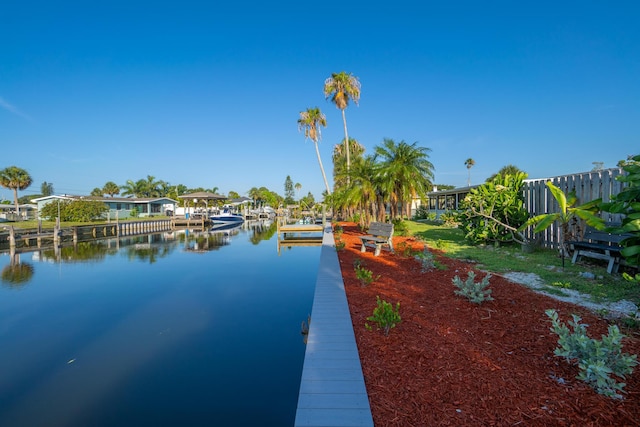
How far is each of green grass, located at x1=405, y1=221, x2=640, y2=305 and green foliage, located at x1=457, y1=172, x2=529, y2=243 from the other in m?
0.45

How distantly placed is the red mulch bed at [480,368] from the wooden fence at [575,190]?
4.60 metres

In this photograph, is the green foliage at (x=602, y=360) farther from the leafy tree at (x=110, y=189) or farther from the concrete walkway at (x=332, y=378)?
the leafy tree at (x=110, y=189)

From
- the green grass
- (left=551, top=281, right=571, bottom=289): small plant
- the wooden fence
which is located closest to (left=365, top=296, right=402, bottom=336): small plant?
the green grass

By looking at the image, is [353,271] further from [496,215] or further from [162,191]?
[162,191]

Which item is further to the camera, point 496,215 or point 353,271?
point 496,215

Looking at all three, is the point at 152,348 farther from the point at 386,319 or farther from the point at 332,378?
the point at 386,319

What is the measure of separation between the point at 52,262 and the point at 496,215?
716 inches

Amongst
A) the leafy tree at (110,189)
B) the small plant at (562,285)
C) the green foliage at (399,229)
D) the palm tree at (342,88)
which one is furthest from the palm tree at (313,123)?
the leafy tree at (110,189)

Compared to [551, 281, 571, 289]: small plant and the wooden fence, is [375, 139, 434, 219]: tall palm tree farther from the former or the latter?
[551, 281, 571, 289]: small plant

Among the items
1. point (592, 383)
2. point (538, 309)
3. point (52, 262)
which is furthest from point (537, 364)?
point (52, 262)

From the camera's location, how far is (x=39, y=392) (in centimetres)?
425

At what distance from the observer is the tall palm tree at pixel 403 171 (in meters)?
16.8

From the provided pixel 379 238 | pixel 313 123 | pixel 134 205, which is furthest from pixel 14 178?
pixel 379 238

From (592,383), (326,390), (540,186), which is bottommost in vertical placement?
(326,390)
